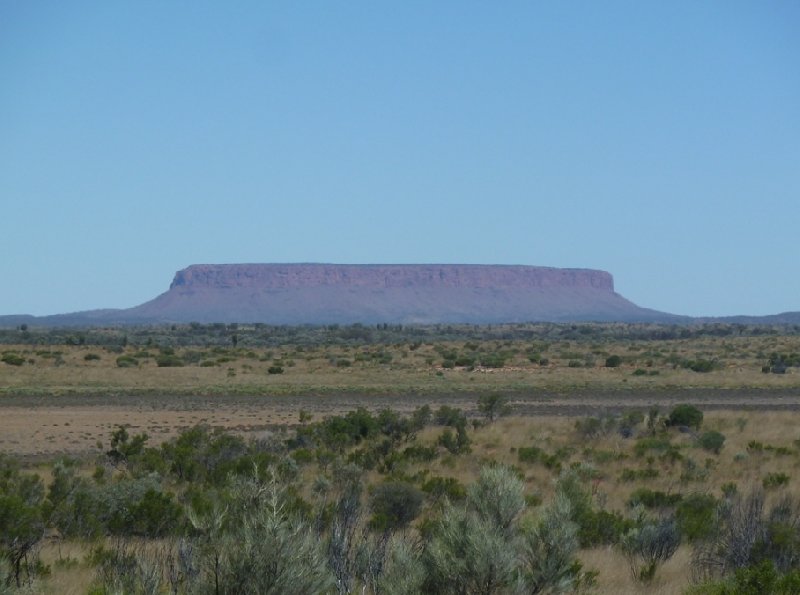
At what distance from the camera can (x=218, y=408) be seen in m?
37.2

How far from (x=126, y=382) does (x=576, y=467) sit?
33.7 m

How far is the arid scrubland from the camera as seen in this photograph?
780 centimetres

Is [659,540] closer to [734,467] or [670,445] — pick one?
[734,467]

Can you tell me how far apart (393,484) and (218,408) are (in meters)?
23.7

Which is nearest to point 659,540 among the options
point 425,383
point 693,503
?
point 693,503

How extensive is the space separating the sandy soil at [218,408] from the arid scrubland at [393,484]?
172mm

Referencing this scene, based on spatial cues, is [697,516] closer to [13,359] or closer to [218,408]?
[218,408]

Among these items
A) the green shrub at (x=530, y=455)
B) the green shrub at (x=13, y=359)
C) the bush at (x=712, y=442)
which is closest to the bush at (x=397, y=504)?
the green shrub at (x=530, y=455)

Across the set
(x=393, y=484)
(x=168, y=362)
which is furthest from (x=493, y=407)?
(x=168, y=362)

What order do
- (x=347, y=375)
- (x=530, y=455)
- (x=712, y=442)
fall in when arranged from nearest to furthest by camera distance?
1. (x=530, y=455)
2. (x=712, y=442)
3. (x=347, y=375)

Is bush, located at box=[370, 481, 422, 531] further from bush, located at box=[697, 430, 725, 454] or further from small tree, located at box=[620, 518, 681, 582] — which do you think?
bush, located at box=[697, 430, 725, 454]

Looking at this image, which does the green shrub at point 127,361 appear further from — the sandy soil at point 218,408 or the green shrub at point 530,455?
the green shrub at point 530,455

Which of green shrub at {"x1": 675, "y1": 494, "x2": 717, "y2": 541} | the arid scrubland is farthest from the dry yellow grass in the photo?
green shrub at {"x1": 675, "y1": 494, "x2": 717, "y2": 541}

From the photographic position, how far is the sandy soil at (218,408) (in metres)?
28.0
